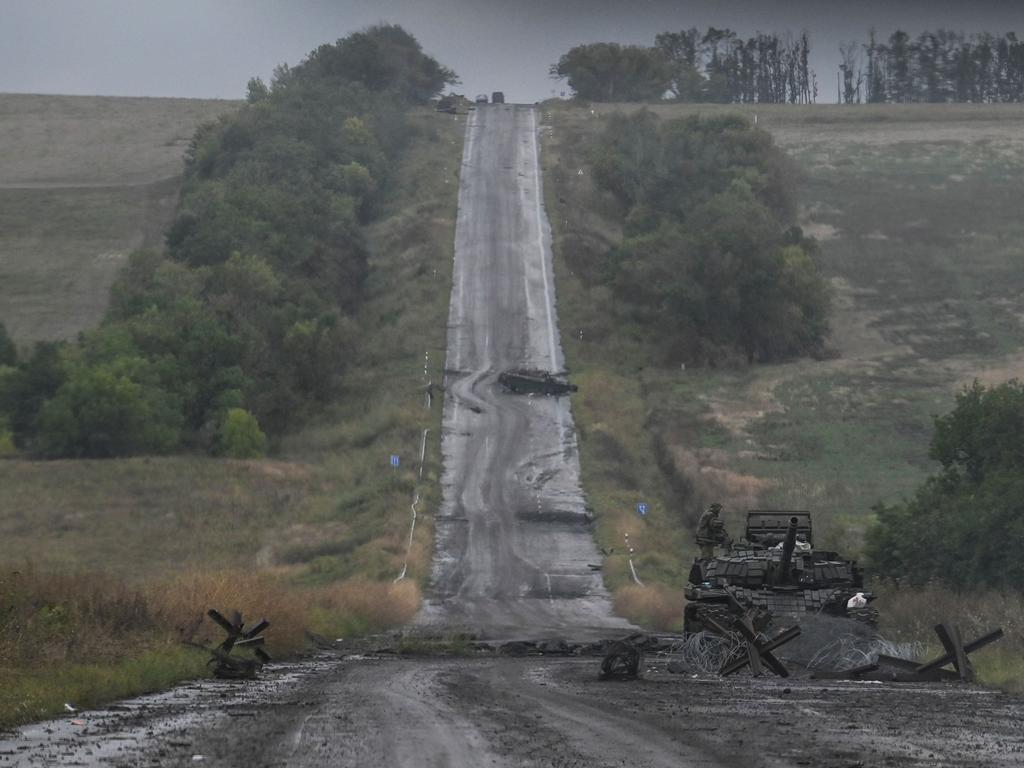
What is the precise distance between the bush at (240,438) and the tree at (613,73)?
4430 inches

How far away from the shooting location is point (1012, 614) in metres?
29.2

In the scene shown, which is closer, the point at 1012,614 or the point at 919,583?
the point at 1012,614

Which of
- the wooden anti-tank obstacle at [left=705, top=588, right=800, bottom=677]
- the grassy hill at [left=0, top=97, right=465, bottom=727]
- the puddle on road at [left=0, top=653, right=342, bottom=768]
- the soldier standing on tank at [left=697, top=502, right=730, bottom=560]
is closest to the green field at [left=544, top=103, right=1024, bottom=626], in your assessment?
the grassy hill at [left=0, top=97, right=465, bottom=727]

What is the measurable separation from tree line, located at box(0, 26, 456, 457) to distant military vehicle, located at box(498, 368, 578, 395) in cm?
858

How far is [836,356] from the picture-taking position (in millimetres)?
88500

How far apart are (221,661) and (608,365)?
198 feet

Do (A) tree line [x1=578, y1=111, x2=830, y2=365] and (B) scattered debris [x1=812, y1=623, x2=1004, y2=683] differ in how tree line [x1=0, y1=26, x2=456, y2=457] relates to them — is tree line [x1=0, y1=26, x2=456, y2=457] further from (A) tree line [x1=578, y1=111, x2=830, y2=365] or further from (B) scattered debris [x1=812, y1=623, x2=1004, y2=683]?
(B) scattered debris [x1=812, y1=623, x2=1004, y2=683]

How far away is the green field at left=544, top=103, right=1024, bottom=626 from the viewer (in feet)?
200

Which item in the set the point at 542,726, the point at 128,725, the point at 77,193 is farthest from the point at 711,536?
the point at 77,193

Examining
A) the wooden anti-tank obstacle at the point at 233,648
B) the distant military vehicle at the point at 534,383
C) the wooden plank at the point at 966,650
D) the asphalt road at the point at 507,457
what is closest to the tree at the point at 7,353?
the asphalt road at the point at 507,457

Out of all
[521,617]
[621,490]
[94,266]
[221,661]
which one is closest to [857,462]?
[621,490]

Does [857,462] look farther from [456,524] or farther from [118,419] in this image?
[118,419]

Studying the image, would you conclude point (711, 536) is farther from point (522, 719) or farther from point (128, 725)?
point (128, 725)

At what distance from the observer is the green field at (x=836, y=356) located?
61.0 m
